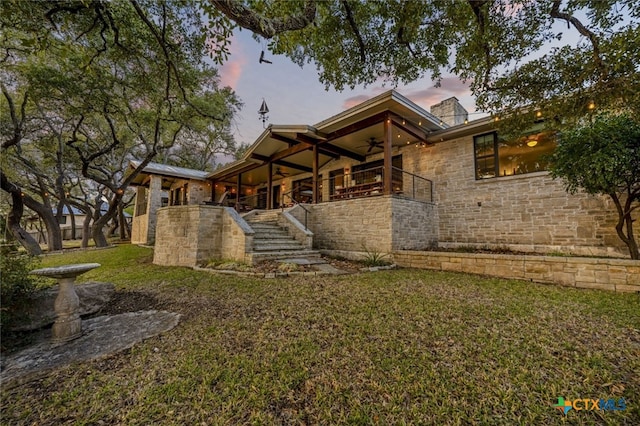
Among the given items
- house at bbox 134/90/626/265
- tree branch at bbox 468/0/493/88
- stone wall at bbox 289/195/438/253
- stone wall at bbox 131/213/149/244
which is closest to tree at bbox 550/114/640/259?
house at bbox 134/90/626/265

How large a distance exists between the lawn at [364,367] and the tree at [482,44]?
3451 mm

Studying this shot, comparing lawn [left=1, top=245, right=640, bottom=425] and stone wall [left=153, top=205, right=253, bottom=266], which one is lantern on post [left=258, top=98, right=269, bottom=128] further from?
lawn [left=1, top=245, right=640, bottom=425]

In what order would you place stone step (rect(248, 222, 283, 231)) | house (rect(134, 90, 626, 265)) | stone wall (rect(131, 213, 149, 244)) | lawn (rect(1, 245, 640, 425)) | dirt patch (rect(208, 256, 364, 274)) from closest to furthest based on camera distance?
lawn (rect(1, 245, 640, 425)), dirt patch (rect(208, 256, 364, 274)), house (rect(134, 90, 626, 265)), stone step (rect(248, 222, 283, 231)), stone wall (rect(131, 213, 149, 244))

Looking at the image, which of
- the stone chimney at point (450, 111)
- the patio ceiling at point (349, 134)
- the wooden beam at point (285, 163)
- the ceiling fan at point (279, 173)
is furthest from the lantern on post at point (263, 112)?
the stone chimney at point (450, 111)

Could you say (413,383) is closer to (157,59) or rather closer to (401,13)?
(401,13)

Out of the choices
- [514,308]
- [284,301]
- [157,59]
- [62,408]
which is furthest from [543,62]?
[157,59]

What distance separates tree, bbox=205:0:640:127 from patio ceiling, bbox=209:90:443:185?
1643 mm

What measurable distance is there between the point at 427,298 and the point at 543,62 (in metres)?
4.64

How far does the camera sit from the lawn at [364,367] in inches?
62.7

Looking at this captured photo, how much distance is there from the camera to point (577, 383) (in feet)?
5.96

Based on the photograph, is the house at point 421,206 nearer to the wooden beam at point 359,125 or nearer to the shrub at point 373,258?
the wooden beam at point 359,125

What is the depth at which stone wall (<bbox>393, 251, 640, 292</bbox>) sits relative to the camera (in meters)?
4.04

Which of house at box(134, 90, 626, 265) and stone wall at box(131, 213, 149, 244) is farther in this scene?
stone wall at box(131, 213, 149, 244)

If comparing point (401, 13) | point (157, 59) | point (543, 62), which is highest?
point (157, 59)
